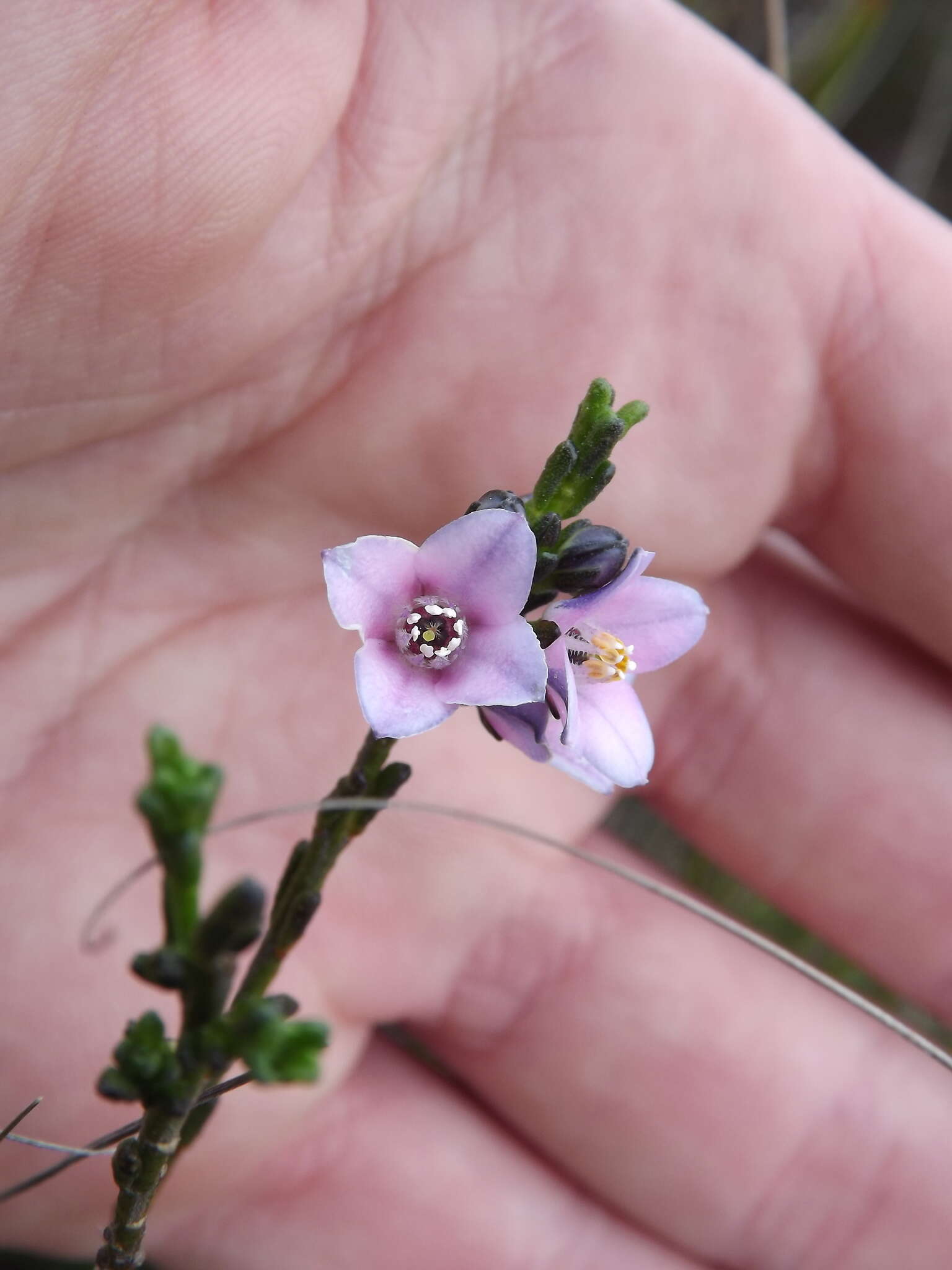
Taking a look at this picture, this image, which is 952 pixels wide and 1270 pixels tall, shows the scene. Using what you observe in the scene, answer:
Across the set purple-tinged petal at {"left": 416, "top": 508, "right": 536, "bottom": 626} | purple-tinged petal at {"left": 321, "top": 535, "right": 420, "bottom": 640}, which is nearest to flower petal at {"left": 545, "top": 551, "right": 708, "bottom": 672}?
purple-tinged petal at {"left": 416, "top": 508, "right": 536, "bottom": 626}

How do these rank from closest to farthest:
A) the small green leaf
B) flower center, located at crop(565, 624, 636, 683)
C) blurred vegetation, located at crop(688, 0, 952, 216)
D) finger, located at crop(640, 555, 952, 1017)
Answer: the small green leaf
flower center, located at crop(565, 624, 636, 683)
finger, located at crop(640, 555, 952, 1017)
blurred vegetation, located at crop(688, 0, 952, 216)

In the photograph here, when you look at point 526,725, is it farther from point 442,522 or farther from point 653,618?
point 442,522

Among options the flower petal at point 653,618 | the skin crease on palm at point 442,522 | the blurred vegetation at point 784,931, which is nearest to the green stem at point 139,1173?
the flower petal at point 653,618

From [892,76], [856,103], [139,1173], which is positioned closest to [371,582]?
[139,1173]

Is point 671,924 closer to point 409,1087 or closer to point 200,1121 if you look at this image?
point 409,1087

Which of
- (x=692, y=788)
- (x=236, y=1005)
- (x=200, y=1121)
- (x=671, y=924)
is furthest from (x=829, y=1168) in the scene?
(x=236, y=1005)

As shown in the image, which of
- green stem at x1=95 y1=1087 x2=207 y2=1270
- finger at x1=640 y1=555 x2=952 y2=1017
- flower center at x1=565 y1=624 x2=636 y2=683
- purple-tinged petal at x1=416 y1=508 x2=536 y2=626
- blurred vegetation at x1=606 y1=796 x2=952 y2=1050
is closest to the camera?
green stem at x1=95 y1=1087 x2=207 y2=1270

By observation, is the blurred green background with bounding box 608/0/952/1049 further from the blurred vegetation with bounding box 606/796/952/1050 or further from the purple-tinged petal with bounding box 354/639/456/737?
the purple-tinged petal with bounding box 354/639/456/737
